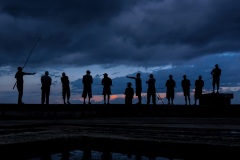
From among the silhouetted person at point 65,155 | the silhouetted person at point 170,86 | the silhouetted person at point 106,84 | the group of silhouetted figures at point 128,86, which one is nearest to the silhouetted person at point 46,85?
the group of silhouetted figures at point 128,86

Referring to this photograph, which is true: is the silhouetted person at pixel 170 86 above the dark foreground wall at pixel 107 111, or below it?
above

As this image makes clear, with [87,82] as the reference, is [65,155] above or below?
below

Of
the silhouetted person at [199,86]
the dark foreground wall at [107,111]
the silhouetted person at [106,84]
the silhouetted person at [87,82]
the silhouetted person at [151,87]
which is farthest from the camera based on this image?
the silhouetted person at [199,86]

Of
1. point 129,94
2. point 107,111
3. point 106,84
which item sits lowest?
point 107,111

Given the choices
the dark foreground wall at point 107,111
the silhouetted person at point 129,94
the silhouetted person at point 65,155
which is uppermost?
the silhouetted person at point 129,94

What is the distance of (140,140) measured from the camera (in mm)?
2805

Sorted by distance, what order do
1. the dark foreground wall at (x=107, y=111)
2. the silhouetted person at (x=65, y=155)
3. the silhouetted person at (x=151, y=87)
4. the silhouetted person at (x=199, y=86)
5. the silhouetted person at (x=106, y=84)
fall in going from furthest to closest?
the silhouetted person at (x=199, y=86)
the silhouetted person at (x=151, y=87)
the silhouetted person at (x=106, y=84)
the dark foreground wall at (x=107, y=111)
the silhouetted person at (x=65, y=155)

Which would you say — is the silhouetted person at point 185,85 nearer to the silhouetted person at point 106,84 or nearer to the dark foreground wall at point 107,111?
the dark foreground wall at point 107,111

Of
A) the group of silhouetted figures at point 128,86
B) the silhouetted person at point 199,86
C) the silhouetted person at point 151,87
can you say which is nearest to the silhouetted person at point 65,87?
the group of silhouetted figures at point 128,86

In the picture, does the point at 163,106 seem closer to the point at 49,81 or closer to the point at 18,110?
the point at 49,81

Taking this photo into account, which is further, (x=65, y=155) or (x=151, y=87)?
(x=151, y=87)

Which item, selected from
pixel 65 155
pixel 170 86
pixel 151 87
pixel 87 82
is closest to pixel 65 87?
pixel 87 82

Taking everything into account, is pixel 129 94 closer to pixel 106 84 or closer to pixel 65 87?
pixel 106 84

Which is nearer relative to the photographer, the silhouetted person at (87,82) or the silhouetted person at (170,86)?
the silhouetted person at (87,82)
